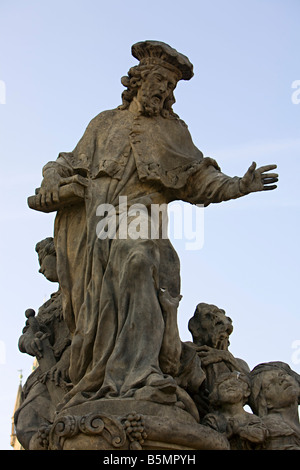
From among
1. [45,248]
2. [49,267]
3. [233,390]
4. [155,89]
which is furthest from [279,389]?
[155,89]

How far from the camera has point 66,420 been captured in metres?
8.05

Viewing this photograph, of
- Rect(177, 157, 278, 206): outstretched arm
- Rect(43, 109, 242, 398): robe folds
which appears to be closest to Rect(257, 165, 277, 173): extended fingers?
Rect(177, 157, 278, 206): outstretched arm

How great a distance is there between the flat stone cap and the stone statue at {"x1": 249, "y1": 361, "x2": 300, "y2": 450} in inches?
118

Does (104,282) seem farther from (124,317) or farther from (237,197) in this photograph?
(237,197)

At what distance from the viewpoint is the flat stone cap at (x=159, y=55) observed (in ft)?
32.7

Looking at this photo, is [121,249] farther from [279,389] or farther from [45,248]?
[279,389]

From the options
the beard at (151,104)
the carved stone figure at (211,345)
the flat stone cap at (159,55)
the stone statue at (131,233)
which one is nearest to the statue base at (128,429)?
the stone statue at (131,233)

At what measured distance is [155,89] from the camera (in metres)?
9.93

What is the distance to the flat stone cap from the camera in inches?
392

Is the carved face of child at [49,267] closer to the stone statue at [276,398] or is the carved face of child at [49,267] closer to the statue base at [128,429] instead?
the stone statue at [276,398]

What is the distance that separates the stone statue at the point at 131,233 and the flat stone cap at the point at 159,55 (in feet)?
0.04

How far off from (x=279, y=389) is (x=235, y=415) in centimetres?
53

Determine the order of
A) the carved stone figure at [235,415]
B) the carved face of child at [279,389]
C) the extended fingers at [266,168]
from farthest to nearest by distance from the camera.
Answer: the extended fingers at [266,168] < the carved face of child at [279,389] < the carved stone figure at [235,415]
